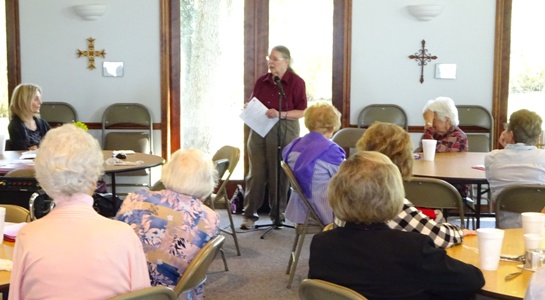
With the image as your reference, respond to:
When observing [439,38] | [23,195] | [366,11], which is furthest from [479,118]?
[23,195]

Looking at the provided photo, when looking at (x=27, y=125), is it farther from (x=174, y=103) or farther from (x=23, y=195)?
(x=23, y=195)

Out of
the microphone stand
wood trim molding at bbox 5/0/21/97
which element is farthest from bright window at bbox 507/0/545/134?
wood trim molding at bbox 5/0/21/97

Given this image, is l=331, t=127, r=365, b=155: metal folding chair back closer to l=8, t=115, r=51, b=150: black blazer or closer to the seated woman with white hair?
the seated woman with white hair

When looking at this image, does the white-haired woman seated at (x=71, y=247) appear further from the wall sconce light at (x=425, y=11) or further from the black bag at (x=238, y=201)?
the wall sconce light at (x=425, y=11)

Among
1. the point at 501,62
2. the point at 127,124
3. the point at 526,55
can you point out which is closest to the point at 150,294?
the point at 127,124

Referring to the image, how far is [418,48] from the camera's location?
24.2ft

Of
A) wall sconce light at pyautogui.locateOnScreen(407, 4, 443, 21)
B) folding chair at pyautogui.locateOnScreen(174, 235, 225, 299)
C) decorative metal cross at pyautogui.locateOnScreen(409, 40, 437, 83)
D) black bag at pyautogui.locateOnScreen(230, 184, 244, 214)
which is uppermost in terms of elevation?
wall sconce light at pyautogui.locateOnScreen(407, 4, 443, 21)

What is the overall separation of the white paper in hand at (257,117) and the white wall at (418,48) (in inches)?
55.2

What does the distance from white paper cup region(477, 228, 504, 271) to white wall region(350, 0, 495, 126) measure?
496cm

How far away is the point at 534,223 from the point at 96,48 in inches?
220

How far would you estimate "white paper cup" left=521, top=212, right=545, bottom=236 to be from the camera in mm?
2777

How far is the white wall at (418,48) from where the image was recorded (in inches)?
290

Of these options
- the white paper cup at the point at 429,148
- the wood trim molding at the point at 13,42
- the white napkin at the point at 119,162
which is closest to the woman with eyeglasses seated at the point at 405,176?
the white paper cup at the point at 429,148

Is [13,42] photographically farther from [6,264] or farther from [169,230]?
[6,264]
